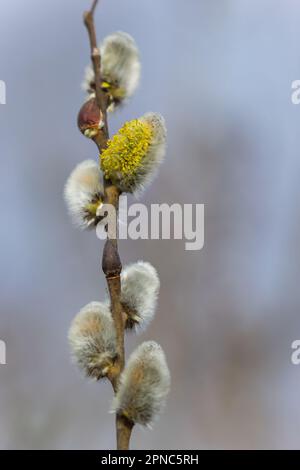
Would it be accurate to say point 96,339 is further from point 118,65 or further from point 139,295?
point 118,65

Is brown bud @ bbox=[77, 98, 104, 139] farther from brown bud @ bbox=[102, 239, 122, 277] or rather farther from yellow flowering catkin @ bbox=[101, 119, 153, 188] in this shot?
brown bud @ bbox=[102, 239, 122, 277]

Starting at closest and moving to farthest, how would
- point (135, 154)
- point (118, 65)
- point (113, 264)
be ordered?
point (113, 264), point (135, 154), point (118, 65)

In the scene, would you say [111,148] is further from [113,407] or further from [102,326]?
[113,407]

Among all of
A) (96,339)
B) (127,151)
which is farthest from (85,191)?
(96,339)

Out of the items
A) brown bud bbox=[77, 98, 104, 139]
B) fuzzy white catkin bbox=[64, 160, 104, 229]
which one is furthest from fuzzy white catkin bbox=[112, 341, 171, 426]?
brown bud bbox=[77, 98, 104, 139]

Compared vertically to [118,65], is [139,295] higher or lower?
lower

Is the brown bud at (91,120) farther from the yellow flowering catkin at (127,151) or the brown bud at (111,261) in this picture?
the brown bud at (111,261)
